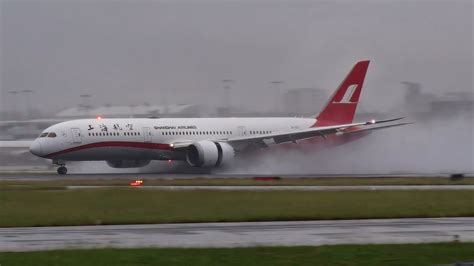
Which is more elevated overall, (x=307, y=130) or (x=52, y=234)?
(x=307, y=130)

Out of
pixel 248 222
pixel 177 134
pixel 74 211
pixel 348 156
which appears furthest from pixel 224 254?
pixel 348 156

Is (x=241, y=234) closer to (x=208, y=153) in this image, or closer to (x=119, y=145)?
(x=208, y=153)

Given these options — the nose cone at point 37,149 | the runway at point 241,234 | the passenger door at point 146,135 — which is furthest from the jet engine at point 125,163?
the runway at point 241,234

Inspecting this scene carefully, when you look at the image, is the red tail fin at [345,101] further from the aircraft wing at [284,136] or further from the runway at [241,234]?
the runway at [241,234]

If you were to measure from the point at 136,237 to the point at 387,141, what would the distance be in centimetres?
5134

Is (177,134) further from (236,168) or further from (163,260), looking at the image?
(163,260)

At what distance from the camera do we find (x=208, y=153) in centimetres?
6488

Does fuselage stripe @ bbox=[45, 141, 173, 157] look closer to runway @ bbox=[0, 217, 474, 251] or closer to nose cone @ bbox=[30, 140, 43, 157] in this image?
nose cone @ bbox=[30, 140, 43, 157]

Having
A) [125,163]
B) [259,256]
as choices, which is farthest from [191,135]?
[259,256]

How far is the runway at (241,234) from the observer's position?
2327 centimetres

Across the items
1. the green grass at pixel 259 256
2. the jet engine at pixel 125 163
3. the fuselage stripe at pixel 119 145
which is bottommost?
the green grass at pixel 259 256

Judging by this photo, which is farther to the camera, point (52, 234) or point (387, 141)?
point (387, 141)

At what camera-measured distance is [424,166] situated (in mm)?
67875

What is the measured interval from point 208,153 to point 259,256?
44.3m
